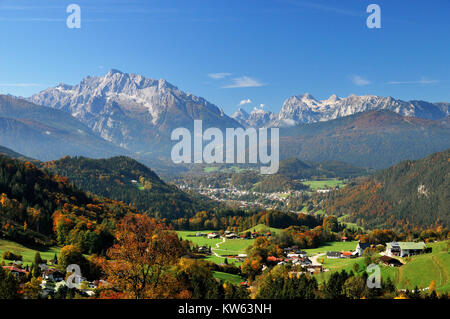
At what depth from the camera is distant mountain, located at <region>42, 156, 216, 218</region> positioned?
158625mm

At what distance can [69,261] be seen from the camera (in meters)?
42.9

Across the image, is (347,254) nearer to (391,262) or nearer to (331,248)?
(331,248)

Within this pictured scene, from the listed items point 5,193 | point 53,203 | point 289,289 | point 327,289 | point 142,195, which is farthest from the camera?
point 142,195

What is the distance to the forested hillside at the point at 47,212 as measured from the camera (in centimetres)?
5906

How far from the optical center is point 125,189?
174m

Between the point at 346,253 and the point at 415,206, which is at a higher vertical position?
the point at 415,206

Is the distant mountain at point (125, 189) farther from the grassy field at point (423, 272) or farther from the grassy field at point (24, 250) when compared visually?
the grassy field at point (423, 272)

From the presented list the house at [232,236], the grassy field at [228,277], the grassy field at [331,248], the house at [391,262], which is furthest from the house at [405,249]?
the house at [232,236]

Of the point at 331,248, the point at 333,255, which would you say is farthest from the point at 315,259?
the point at 331,248

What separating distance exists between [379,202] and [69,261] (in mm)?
187808

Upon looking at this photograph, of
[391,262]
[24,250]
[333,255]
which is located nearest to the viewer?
[24,250]

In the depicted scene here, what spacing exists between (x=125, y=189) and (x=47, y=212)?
98452 mm
